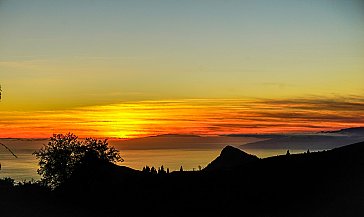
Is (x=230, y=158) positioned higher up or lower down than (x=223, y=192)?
higher up

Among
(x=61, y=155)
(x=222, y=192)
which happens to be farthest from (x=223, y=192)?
(x=61, y=155)

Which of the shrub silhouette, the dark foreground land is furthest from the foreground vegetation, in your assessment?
the shrub silhouette

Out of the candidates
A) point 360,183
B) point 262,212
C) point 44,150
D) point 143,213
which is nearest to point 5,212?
point 143,213

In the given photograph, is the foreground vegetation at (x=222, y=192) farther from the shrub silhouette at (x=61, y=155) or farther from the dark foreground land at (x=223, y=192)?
the shrub silhouette at (x=61, y=155)

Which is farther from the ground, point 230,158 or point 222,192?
point 230,158

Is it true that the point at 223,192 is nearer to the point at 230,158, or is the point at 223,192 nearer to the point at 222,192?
the point at 222,192

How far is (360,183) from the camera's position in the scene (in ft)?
174

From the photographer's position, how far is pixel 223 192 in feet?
191

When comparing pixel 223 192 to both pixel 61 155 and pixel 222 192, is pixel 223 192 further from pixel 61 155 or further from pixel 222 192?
pixel 61 155

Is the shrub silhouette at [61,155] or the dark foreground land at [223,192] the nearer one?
the dark foreground land at [223,192]

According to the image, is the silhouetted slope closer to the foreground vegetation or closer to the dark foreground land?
the foreground vegetation

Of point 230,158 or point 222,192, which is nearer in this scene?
point 222,192

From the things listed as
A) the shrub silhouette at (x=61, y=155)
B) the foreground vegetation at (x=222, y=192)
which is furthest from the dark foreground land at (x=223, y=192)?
the shrub silhouette at (x=61, y=155)

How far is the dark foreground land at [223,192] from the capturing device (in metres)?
51.6
